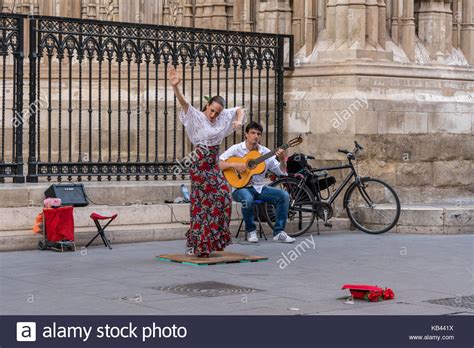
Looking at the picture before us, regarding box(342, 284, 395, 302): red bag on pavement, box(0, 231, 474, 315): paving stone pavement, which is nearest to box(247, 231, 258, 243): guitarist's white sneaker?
box(0, 231, 474, 315): paving stone pavement

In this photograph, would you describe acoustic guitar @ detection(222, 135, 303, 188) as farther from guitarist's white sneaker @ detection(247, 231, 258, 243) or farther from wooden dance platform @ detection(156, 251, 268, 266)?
wooden dance platform @ detection(156, 251, 268, 266)

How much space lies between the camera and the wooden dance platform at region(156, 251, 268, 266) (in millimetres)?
12133

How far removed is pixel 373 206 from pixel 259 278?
467cm

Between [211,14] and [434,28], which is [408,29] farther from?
[211,14]

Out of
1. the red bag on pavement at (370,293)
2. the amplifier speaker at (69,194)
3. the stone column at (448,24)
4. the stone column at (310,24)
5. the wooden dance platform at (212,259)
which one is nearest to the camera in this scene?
the red bag on pavement at (370,293)

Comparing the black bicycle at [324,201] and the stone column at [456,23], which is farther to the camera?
the stone column at [456,23]

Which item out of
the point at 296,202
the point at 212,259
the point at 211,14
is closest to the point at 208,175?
the point at 212,259

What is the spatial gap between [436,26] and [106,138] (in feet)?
18.1

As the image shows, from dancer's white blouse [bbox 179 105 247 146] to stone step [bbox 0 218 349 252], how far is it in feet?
7.11

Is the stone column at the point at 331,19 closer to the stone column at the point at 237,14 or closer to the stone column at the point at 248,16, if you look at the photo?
the stone column at the point at 248,16

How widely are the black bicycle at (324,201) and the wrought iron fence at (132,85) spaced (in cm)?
169

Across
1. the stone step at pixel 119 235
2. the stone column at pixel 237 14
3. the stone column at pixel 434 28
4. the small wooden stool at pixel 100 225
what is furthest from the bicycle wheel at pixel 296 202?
the stone column at pixel 237 14

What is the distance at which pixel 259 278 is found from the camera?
36.8 ft

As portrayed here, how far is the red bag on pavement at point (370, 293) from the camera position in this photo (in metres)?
9.91
